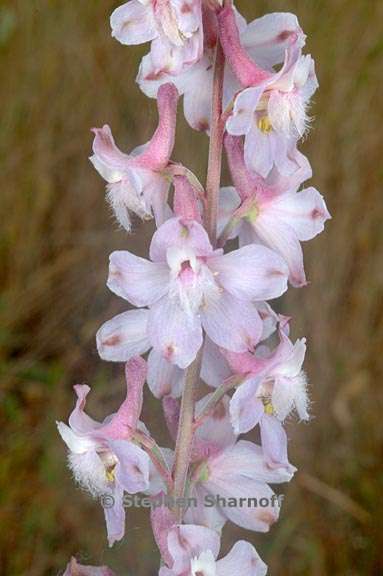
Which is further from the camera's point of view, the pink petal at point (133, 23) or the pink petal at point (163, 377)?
the pink petal at point (163, 377)

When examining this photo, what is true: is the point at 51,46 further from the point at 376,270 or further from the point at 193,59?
the point at 193,59

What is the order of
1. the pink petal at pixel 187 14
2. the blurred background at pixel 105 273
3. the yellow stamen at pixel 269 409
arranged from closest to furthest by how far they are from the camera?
the pink petal at pixel 187 14
the yellow stamen at pixel 269 409
the blurred background at pixel 105 273

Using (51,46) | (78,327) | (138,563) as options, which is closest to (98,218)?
(78,327)

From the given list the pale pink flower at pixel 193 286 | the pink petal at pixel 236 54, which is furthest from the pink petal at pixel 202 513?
the pink petal at pixel 236 54

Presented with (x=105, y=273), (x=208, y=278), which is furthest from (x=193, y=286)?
(x=105, y=273)

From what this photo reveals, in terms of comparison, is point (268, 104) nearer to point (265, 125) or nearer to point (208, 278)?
point (265, 125)

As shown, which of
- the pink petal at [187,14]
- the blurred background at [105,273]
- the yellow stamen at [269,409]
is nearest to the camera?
the pink petal at [187,14]

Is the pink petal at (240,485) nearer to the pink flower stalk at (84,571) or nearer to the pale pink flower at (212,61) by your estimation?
the pink flower stalk at (84,571)
